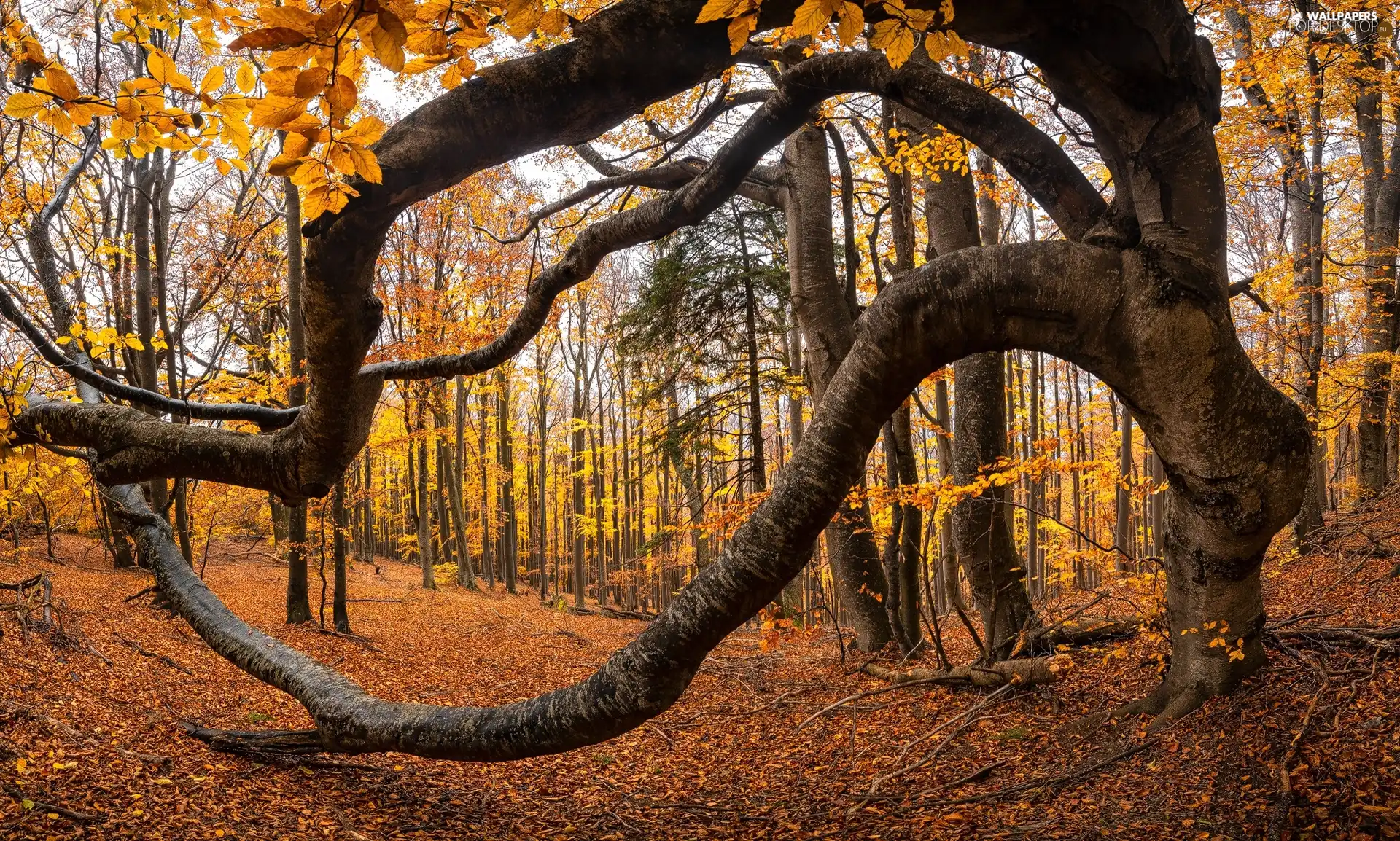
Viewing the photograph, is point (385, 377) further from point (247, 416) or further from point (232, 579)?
point (232, 579)

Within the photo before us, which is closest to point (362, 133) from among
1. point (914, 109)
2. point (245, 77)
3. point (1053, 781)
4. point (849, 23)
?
point (245, 77)

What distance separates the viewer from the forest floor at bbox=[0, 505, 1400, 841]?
3.38 metres

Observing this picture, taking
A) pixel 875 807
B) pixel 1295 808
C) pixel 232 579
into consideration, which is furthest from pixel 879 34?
pixel 232 579

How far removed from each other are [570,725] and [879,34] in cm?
242

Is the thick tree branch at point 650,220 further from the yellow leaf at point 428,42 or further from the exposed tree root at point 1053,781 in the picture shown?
the exposed tree root at point 1053,781

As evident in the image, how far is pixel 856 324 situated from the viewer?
316 cm

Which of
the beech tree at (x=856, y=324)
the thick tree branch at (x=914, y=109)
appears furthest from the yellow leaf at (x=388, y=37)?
the thick tree branch at (x=914, y=109)

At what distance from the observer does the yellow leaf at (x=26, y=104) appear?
163 centimetres

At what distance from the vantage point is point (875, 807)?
14.1 feet

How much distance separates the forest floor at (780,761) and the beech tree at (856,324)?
2.09 feet

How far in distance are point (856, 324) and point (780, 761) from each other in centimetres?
403

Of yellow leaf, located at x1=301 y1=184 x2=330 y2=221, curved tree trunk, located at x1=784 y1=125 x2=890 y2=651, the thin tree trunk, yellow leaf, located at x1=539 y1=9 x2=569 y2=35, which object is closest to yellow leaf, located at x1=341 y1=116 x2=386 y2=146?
yellow leaf, located at x1=301 y1=184 x2=330 y2=221

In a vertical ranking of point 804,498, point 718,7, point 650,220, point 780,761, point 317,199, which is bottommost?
point 780,761

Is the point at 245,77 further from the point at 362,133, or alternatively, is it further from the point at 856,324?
the point at 856,324
